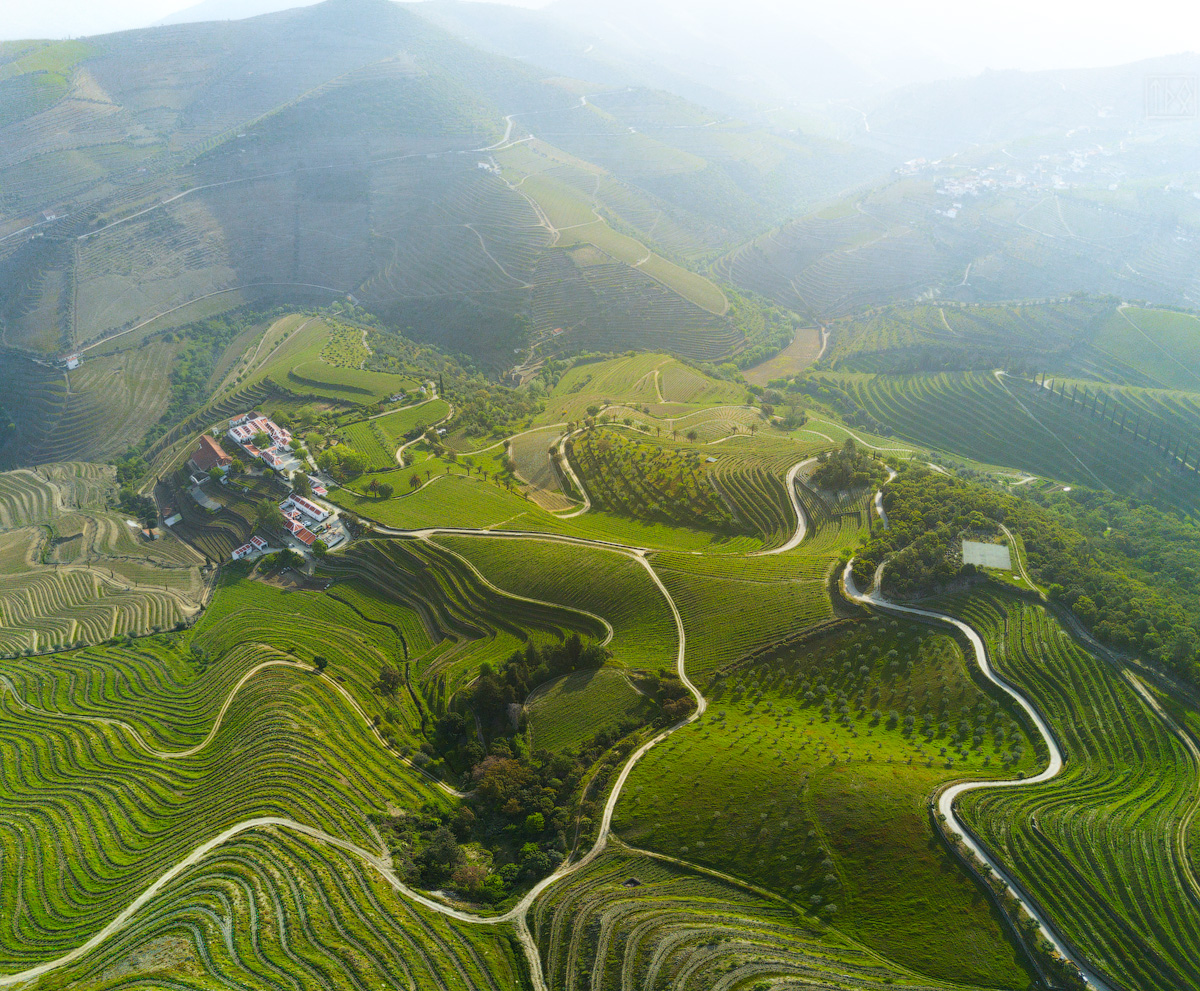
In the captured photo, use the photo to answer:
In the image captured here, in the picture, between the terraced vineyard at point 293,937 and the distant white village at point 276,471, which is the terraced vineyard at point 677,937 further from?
the distant white village at point 276,471

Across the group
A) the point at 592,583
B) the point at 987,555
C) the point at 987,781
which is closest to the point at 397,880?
the point at 592,583

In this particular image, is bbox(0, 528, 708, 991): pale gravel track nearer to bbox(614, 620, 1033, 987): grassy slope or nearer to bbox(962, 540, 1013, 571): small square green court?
bbox(614, 620, 1033, 987): grassy slope

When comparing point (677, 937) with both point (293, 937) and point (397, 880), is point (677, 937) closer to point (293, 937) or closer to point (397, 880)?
point (397, 880)

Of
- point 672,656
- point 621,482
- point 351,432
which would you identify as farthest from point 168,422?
point 672,656

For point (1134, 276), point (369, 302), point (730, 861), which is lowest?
point (730, 861)

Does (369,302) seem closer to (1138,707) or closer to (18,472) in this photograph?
(18,472)

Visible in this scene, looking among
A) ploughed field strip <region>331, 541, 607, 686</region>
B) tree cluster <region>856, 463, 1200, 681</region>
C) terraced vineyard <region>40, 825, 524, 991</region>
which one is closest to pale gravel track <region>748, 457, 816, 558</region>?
tree cluster <region>856, 463, 1200, 681</region>
